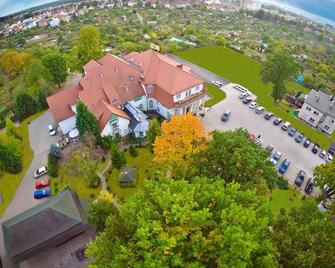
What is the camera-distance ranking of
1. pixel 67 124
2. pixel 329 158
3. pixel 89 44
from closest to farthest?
A: pixel 67 124 → pixel 329 158 → pixel 89 44

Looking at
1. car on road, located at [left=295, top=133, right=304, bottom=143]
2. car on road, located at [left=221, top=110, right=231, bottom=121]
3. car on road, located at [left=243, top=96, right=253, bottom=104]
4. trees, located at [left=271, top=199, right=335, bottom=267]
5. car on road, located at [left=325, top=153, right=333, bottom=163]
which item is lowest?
car on road, located at [left=325, top=153, right=333, bottom=163]

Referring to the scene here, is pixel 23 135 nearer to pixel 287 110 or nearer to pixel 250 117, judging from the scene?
pixel 250 117


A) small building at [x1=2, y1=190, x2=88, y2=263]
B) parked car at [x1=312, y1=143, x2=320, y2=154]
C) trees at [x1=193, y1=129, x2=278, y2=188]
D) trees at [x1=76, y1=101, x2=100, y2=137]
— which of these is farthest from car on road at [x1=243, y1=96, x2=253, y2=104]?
small building at [x1=2, y1=190, x2=88, y2=263]

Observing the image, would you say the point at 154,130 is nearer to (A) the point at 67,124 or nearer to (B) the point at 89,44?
(A) the point at 67,124

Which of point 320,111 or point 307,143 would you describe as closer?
point 307,143

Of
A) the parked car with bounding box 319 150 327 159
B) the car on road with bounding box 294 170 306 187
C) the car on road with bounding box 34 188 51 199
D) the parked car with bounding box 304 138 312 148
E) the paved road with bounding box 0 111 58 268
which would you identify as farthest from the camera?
the parked car with bounding box 304 138 312 148

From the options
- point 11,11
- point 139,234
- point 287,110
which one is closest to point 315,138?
point 287,110

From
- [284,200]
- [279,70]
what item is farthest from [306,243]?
[279,70]

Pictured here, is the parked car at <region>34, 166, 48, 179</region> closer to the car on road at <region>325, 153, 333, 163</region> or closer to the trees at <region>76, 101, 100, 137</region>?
the trees at <region>76, 101, 100, 137</region>
